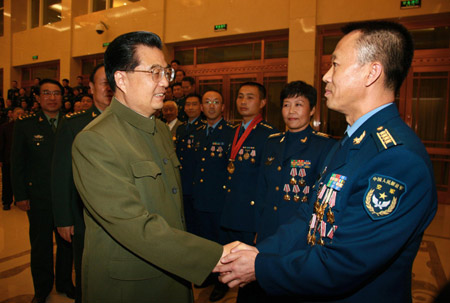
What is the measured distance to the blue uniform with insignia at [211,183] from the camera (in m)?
2.96

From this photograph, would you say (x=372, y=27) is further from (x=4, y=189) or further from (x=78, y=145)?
(x=4, y=189)

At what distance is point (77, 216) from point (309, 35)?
220 inches

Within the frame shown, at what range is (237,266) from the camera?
1.27m

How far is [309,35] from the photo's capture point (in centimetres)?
605

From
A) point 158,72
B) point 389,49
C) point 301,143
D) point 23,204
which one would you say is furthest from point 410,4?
point 23,204

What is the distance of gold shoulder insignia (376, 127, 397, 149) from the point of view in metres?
0.96

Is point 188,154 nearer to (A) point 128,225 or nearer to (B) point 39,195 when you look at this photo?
(B) point 39,195

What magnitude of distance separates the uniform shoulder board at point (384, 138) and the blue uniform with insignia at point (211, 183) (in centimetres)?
207

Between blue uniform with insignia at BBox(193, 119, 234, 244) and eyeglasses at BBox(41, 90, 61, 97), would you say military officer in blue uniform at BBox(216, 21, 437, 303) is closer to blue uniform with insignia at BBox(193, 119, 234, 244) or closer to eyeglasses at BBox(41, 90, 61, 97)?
blue uniform with insignia at BBox(193, 119, 234, 244)

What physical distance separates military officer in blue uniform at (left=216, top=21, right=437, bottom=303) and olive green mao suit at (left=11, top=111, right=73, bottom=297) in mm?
1976

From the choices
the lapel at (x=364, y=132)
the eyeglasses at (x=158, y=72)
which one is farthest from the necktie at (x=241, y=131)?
the lapel at (x=364, y=132)

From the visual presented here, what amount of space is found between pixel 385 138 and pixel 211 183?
2.15 m

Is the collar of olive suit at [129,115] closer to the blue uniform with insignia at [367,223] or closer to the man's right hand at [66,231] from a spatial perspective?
the blue uniform with insignia at [367,223]

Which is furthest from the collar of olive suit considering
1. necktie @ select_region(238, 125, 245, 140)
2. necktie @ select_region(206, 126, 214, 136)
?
necktie @ select_region(206, 126, 214, 136)
